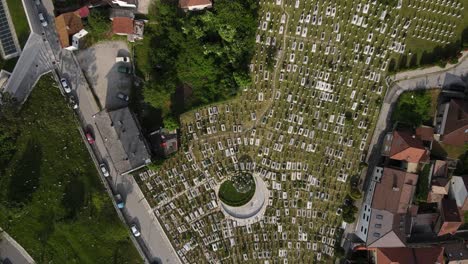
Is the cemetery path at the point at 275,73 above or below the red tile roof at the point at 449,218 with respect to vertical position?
above

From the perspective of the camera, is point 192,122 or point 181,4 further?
point 192,122

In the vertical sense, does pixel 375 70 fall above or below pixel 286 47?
below

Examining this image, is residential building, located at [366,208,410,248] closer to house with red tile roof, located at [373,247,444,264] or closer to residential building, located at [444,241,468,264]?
house with red tile roof, located at [373,247,444,264]

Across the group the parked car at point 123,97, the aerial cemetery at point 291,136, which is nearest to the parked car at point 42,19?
the parked car at point 123,97

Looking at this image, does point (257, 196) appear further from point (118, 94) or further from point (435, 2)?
point (435, 2)

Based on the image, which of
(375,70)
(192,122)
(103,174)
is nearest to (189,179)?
(192,122)

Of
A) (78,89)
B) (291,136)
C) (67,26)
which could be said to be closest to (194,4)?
(67,26)

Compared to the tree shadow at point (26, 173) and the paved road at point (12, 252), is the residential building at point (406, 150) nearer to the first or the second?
the tree shadow at point (26, 173)
